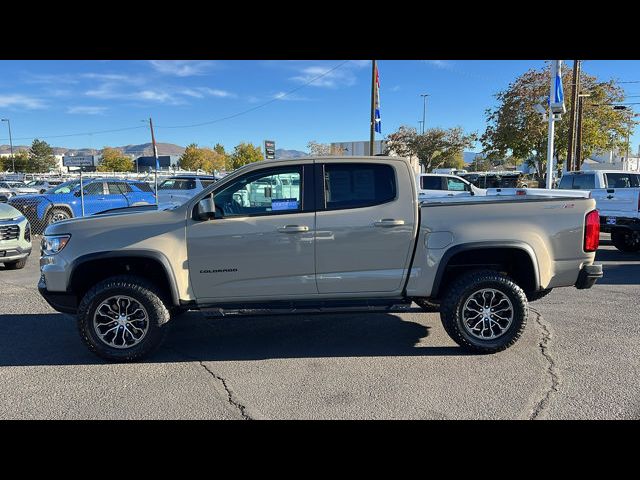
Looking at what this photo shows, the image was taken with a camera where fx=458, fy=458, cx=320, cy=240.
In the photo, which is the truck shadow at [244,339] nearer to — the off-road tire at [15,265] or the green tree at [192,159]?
the off-road tire at [15,265]

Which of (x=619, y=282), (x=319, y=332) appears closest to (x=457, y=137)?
(x=619, y=282)

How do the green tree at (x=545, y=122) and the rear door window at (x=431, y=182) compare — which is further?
the green tree at (x=545, y=122)

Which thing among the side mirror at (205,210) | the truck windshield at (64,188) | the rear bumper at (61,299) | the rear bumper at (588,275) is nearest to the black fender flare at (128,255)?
the rear bumper at (61,299)

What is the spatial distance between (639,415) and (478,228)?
75.3 inches

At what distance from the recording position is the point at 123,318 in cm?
437

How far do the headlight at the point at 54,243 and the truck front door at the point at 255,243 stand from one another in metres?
1.18

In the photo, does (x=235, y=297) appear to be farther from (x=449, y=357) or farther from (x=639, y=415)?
(x=639, y=415)

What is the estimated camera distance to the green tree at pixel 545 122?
99.3ft

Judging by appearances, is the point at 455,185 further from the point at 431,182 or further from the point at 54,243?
the point at 54,243

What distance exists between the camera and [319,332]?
17.4 ft

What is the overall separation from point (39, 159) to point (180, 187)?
80986 millimetres

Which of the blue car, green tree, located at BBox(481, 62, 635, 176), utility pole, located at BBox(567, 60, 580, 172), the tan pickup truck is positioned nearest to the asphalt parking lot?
the tan pickup truck

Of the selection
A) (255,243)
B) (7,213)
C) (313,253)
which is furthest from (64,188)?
(313,253)

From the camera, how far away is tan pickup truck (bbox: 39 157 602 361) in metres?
4.31
